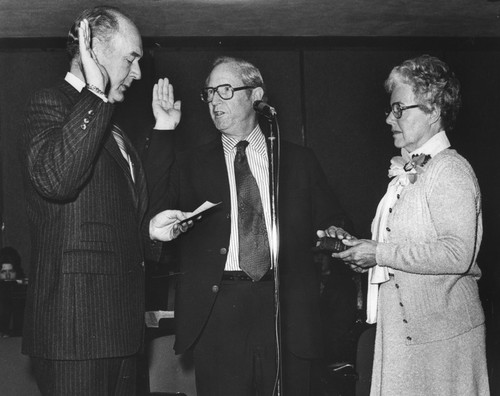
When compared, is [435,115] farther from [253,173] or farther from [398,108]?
[253,173]

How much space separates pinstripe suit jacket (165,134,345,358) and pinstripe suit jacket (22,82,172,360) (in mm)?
743

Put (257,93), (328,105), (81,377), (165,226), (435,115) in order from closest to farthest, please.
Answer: (81,377) < (165,226) < (435,115) < (257,93) < (328,105)

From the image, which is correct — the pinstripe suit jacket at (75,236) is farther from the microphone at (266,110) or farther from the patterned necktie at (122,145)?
the microphone at (266,110)

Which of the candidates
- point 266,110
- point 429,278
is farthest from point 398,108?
point 429,278

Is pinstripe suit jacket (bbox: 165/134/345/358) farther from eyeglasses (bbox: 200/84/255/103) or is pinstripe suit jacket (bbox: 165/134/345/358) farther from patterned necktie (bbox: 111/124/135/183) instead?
patterned necktie (bbox: 111/124/135/183)

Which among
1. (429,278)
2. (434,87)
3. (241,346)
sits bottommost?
(241,346)

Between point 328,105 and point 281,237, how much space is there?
5021mm

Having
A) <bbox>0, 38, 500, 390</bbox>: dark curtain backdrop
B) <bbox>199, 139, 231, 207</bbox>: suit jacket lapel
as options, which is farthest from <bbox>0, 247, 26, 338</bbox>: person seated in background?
<bbox>199, 139, 231, 207</bbox>: suit jacket lapel

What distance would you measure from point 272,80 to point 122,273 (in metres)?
5.90

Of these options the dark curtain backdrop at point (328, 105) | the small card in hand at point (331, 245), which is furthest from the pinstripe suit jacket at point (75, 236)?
the dark curtain backdrop at point (328, 105)

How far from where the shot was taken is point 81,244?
2.06 meters

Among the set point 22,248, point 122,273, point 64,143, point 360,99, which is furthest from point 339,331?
point 22,248

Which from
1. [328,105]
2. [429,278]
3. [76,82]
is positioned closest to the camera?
[76,82]

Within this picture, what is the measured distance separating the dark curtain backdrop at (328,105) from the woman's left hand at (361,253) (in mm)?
5117
